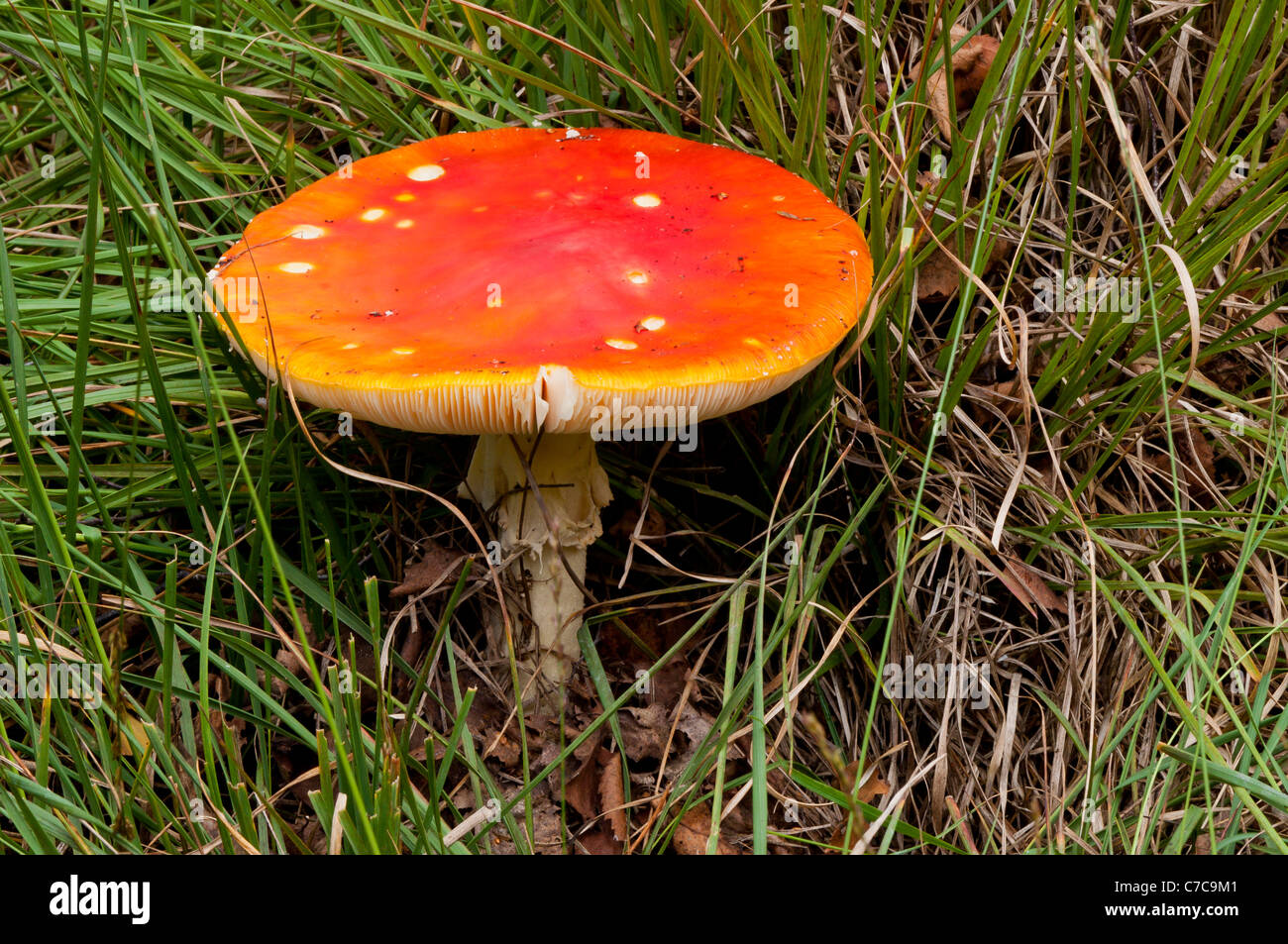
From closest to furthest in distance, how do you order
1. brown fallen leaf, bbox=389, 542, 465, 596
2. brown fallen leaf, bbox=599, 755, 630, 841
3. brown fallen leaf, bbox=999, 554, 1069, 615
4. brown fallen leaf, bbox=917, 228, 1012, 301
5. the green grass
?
the green grass → brown fallen leaf, bbox=599, 755, 630, 841 → brown fallen leaf, bbox=999, 554, 1069, 615 → brown fallen leaf, bbox=389, 542, 465, 596 → brown fallen leaf, bbox=917, 228, 1012, 301

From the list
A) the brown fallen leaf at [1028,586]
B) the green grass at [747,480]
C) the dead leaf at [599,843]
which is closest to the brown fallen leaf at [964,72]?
the green grass at [747,480]

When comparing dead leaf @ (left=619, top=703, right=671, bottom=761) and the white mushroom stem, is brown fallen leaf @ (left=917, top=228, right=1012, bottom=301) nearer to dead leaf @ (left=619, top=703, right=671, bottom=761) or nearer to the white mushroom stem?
the white mushroom stem

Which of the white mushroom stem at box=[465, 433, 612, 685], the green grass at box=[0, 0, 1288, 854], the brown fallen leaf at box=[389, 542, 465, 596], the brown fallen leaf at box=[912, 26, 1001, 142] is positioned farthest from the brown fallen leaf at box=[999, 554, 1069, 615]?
the brown fallen leaf at box=[389, 542, 465, 596]

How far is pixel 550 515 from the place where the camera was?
2.32 m

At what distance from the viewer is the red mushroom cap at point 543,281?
5.94 feet

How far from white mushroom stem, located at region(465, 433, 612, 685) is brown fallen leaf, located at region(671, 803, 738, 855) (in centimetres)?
49

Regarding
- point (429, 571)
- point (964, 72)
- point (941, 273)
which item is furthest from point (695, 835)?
point (964, 72)

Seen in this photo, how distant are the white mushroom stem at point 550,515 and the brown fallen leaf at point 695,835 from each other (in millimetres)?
486

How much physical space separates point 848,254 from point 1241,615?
122cm

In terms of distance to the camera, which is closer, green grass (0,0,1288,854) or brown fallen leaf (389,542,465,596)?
green grass (0,0,1288,854)

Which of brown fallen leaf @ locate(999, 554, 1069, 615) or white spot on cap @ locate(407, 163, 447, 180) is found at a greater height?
white spot on cap @ locate(407, 163, 447, 180)

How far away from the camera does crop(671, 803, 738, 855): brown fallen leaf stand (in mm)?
2184

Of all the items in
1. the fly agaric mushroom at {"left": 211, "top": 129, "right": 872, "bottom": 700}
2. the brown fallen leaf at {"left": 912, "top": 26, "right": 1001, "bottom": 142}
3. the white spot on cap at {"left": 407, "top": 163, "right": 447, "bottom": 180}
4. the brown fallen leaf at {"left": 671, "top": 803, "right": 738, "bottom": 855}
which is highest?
the brown fallen leaf at {"left": 912, "top": 26, "right": 1001, "bottom": 142}
